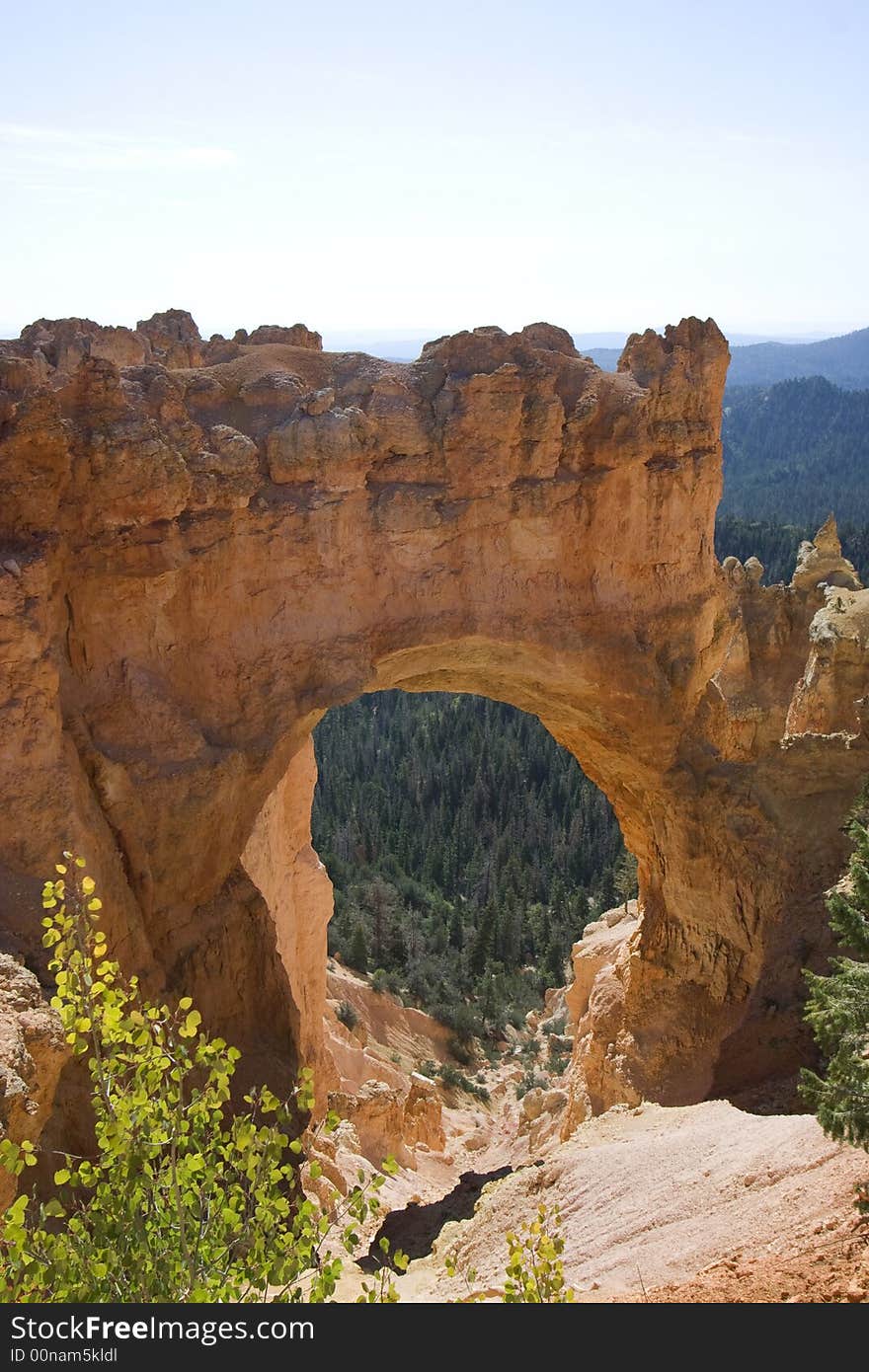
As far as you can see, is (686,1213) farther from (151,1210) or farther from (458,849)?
(458,849)

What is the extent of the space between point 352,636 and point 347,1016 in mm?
14190

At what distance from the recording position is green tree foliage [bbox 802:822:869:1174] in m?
8.84

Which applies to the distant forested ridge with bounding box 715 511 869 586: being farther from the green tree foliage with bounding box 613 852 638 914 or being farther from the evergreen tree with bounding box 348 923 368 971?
the evergreen tree with bounding box 348 923 368 971

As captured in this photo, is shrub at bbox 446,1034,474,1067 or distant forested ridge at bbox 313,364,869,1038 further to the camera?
distant forested ridge at bbox 313,364,869,1038

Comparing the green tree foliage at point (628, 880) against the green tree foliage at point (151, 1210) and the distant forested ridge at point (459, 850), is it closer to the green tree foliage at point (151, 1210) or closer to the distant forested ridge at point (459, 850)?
the distant forested ridge at point (459, 850)

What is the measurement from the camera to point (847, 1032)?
30.2 feet

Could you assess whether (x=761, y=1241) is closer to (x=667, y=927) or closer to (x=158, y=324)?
(x=667, y=927)

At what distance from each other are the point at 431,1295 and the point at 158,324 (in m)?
18.4

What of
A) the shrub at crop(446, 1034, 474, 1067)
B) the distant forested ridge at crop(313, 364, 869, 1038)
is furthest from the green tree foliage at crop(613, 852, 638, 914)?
the shrub at crop(446, 1034, 474, 1067)

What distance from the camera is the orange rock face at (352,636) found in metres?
13.2

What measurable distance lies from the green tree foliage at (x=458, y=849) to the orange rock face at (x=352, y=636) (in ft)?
50.1

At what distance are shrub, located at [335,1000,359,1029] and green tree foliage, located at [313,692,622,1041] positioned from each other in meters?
4.67

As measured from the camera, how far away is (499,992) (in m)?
34.5
